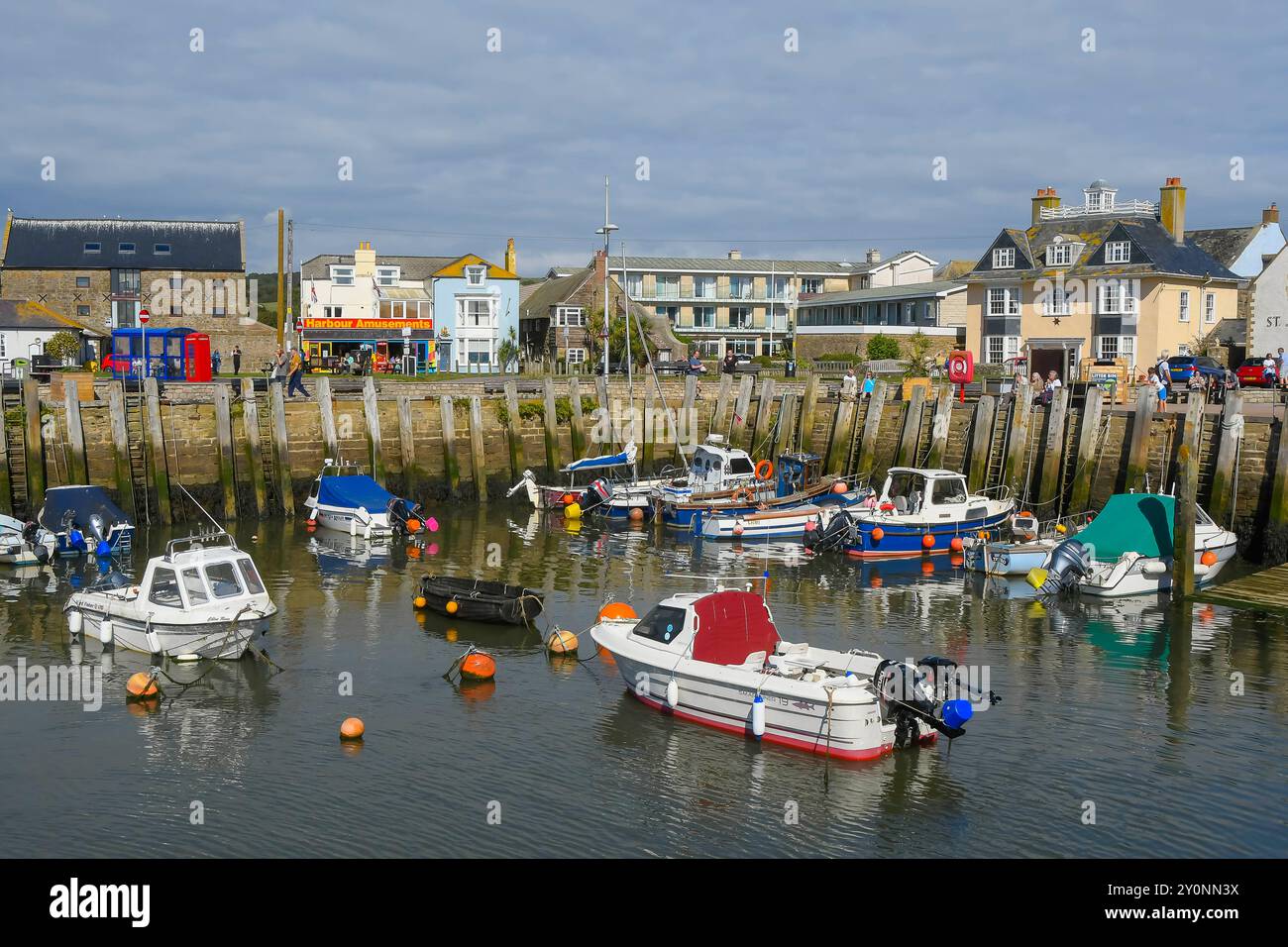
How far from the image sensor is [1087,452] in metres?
34.5

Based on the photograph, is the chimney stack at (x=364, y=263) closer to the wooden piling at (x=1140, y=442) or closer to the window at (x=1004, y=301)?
the window at (x=1004, y=301)

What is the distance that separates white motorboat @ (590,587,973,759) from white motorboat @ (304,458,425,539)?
15.7 meters

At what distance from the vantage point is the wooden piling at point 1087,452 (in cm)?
3425

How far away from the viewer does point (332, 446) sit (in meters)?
39.0

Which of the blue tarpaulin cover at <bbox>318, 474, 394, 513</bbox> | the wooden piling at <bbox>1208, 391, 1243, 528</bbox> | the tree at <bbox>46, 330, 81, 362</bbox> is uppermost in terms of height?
the tree at <bbox>46, 330, 81, 362</bbox>

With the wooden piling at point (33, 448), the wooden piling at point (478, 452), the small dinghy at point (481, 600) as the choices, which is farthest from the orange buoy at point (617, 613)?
the wooden piling at point (33, 448)

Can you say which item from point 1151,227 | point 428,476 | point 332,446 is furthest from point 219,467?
point 1151,227

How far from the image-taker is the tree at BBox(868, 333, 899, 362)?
227 feet

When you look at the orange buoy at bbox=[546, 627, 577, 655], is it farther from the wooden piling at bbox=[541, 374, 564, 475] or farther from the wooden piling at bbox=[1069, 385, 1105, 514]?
the wooden piling at bbox=[541, 374, 564, 475]

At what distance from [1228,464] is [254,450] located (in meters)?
27.1

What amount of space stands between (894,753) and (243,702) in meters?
10.4

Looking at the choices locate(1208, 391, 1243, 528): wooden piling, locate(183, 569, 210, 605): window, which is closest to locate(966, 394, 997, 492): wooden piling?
locate(1208, 391, 1243, 528): wooden piling

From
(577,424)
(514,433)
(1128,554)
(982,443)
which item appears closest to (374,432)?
(514,433)

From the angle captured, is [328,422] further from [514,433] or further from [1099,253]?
[1099,253]
